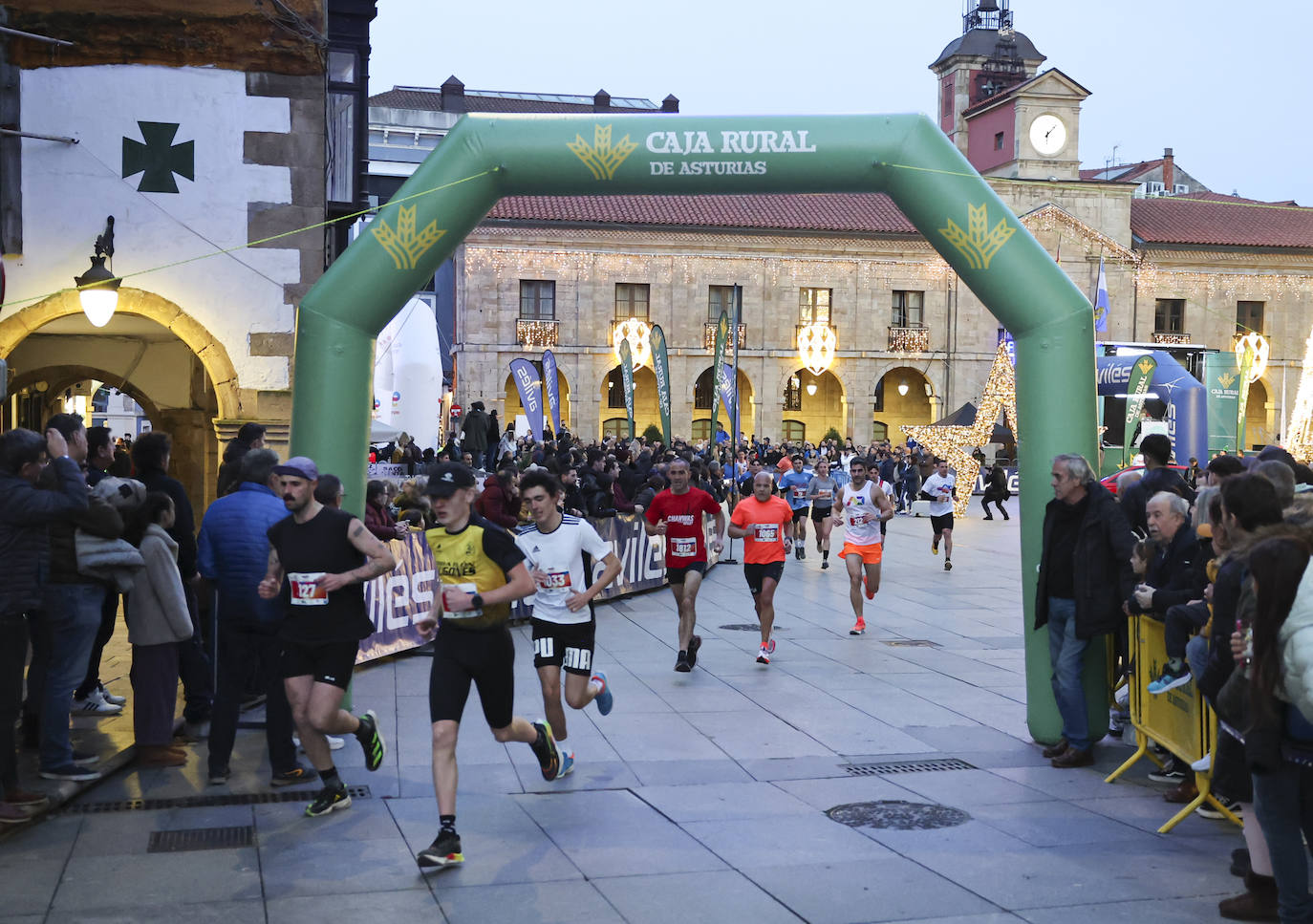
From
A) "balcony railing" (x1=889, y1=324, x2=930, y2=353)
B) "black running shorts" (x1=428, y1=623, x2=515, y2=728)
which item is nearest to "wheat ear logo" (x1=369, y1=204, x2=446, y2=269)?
"black running shorts" (x1=428, y1=623, x2=515, y2=728)

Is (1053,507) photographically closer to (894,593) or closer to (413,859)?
(413,859)

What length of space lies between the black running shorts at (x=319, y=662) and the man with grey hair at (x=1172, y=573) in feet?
13.5

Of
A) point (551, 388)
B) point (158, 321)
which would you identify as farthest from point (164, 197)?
point (551, 388)

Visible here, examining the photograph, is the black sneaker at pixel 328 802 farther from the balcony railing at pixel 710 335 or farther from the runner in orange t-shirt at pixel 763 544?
the balcony railing at pixel 710 335

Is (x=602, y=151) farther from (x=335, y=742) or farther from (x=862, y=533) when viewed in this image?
(x=862, y=533)

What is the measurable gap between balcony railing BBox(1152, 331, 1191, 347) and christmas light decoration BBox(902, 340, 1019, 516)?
72.8ft

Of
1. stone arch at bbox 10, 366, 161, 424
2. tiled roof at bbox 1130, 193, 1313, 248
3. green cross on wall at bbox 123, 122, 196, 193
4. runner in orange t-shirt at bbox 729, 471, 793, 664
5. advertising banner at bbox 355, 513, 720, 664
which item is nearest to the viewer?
green cross on wall at bbox 123, 122, 196, 193

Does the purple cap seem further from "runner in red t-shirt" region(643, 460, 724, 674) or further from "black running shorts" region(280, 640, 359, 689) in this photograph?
"runner in red t-shirt" region(643, 460, 724, 674)

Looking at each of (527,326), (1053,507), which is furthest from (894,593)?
(527,326)

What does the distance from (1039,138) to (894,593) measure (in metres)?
40.4

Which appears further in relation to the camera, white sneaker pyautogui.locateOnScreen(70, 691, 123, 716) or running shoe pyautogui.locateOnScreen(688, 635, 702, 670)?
running shoe pyautogui.locateOnScreen(688, 635, 702, 670)

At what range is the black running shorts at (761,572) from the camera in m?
11.4

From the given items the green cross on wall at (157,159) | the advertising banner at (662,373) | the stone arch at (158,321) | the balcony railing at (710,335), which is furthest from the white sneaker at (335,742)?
the balcony railing at (710,335)

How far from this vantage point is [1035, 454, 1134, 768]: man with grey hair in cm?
777
